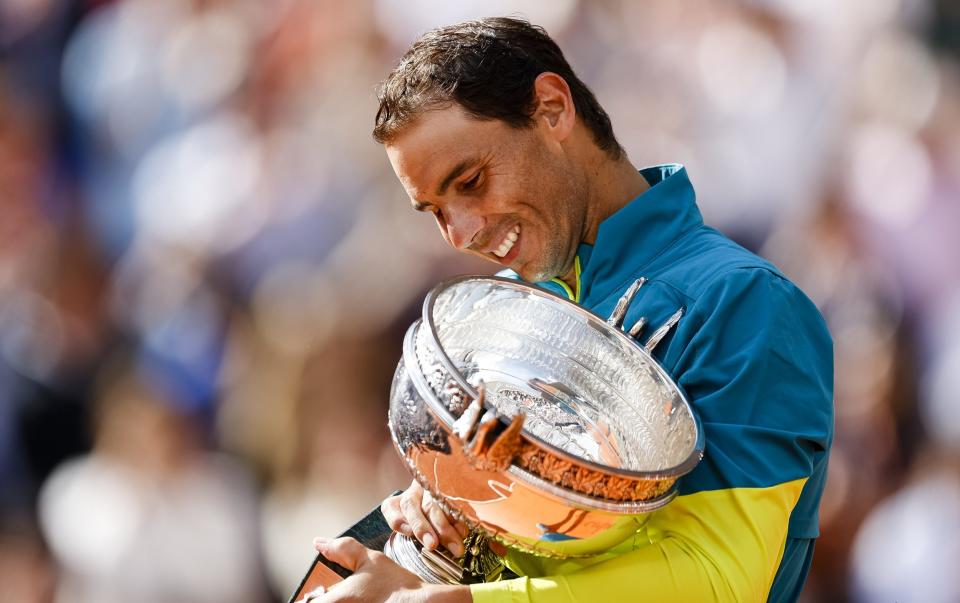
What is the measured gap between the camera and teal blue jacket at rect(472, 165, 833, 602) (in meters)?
1.06

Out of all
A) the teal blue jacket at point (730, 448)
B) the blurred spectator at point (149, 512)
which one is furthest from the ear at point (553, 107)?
the blurred spectator at point (149, 512)

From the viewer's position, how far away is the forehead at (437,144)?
1358mm

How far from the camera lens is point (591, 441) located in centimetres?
128

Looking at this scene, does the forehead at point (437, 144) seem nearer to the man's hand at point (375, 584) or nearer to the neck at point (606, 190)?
the neck at point (606, 190)

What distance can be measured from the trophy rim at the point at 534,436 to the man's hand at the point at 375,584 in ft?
0.55

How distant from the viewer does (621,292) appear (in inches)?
53.5

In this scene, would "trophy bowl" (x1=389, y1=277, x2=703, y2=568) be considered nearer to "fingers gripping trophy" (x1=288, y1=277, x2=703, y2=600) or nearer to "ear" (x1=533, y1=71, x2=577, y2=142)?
"fingers gripping trophy" (x1=288, y1=277, x2=703, y2=600)

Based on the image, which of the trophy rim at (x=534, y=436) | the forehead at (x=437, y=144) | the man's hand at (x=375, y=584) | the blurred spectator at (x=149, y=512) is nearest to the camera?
the trophy rim at (x=534, y=436)

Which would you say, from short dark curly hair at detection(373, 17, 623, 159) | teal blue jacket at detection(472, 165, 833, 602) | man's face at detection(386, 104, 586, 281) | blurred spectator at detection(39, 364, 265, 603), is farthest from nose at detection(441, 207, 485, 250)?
blurred spectator at detection(39, 364, 265, 603)

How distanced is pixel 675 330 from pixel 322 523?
1.79 metres

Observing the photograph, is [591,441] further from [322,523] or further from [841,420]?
[322,523]

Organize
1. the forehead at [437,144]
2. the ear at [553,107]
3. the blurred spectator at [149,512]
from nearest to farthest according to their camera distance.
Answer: the forehead at [437,144], the ear at [553,107], the blurred spectator at [149,512]

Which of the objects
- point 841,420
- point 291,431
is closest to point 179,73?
point 291,431

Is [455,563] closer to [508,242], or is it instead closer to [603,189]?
[508,242]
